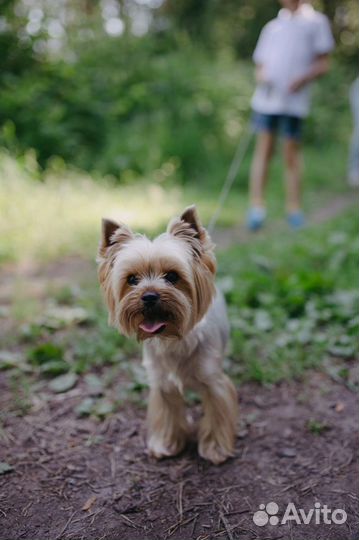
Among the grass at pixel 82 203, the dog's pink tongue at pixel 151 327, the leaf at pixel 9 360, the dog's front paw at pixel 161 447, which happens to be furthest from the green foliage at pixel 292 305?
the grass at pixel 82 203

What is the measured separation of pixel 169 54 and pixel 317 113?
17.2ft

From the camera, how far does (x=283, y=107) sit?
21.0ft

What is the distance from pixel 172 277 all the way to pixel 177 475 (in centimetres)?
116

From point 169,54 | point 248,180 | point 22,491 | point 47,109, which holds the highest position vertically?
point 169,54

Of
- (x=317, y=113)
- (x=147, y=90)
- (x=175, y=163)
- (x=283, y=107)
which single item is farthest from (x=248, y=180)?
(x=317, y=113)

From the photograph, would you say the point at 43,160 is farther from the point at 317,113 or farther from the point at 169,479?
the point at 317,113

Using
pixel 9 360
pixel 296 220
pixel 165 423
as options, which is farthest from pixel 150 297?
pixel 296 220

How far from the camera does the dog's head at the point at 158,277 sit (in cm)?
246

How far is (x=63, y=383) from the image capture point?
3.43 meters

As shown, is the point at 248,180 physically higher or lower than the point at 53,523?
lower

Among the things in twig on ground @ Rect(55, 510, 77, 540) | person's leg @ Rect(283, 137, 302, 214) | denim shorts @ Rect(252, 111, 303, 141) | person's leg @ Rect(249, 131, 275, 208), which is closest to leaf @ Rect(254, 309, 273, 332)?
twig on ground @ Rect(55, 510, 77, 540)

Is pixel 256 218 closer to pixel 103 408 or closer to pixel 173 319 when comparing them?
pixel 103 408

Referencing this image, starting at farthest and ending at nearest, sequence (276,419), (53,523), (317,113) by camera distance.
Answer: (317,113) → (276,419) → (53,523)

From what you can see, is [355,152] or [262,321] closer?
[262,321]
